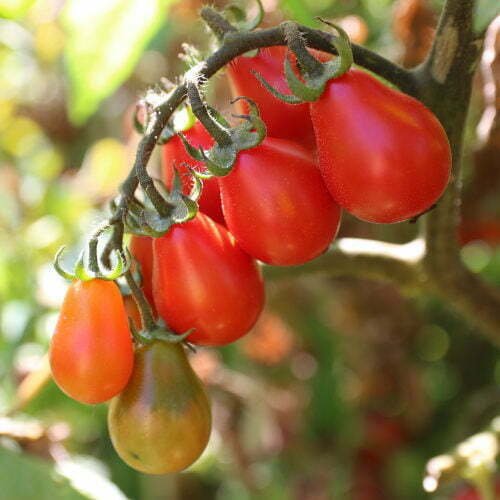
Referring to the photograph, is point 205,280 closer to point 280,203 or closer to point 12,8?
point 280,203

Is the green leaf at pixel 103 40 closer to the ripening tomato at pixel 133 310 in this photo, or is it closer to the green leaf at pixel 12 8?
the green leaf at pixel 12 8

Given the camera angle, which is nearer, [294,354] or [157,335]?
[157,335]

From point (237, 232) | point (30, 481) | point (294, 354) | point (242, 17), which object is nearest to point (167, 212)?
point (237, 232)

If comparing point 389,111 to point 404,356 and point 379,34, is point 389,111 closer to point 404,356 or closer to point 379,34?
point 379,34

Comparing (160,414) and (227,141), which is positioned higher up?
(227,141)

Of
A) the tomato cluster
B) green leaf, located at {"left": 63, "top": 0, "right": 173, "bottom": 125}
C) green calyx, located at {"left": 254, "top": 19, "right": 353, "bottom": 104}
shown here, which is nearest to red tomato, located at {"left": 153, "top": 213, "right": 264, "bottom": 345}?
the tomato cluster

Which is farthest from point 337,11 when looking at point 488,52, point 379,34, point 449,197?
point 449,197
